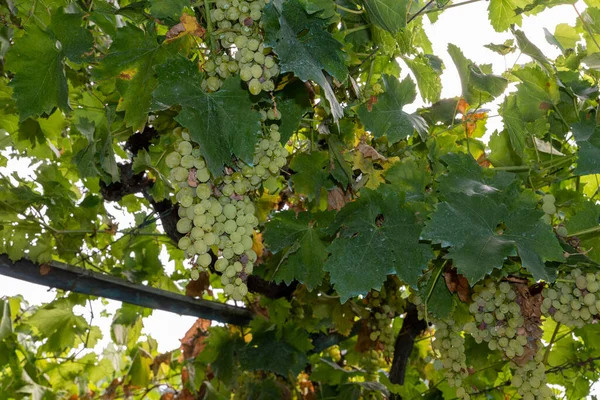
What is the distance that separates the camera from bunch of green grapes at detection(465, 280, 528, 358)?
164cm

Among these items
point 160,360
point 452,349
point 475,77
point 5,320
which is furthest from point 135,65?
point 160,360

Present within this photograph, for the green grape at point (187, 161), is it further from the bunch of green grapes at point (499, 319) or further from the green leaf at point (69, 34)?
the bunch of green grapes at point (499, 319)

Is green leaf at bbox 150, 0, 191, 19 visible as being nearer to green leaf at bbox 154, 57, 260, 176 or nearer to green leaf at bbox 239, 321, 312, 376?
green leaf at bbox 154, 57, 260, 176

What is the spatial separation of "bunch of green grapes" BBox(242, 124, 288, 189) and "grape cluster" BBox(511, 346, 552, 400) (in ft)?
3.18

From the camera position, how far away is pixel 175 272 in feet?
10.9

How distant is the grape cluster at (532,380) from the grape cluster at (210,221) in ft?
3.19

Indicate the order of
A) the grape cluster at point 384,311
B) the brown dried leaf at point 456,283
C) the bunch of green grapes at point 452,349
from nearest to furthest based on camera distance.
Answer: the brown dried leaf at point 456,283, the bunch of green grapes at point 452,349, the grape cluster at point 384,311

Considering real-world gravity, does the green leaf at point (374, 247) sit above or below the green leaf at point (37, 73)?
below

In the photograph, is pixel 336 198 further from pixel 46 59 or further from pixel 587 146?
pixel 46 59

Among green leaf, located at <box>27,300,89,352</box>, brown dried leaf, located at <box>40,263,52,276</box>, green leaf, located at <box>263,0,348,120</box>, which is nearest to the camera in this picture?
green leaf, located at <box>263,0,348,120</box>

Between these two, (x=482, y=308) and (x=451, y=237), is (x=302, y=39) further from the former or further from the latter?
(x=482, y=308)

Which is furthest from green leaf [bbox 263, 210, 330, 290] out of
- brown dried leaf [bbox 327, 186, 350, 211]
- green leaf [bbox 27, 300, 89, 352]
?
green leaf [bbox 27, 300, 89, 352]

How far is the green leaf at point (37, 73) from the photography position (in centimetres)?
146

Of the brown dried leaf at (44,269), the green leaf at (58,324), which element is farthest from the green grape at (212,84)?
the green leaf at (58,324)
